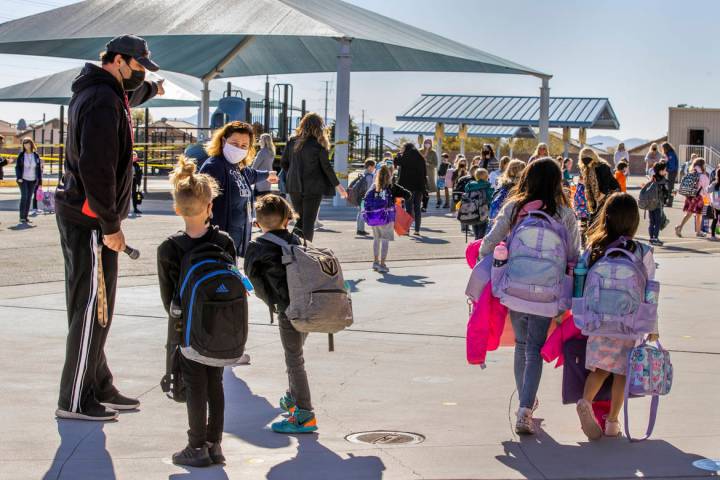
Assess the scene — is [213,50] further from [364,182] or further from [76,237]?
[76,237]

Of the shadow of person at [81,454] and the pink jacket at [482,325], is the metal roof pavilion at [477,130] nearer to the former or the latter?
the pink jacket at [482,325]

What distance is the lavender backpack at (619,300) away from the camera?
5793mm

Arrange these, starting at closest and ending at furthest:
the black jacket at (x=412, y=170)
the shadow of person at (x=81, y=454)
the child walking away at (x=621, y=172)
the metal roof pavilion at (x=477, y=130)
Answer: the shadow of person at (x=81, y=454) → the black jacket at (x=412, y=170) → the child walking away at (x=621, y=172) → the metal roof pavilion at (x=477, y=130)

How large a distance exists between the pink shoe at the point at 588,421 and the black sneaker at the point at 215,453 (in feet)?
6.47

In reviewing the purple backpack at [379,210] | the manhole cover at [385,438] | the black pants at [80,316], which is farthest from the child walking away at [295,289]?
the purple backpack at [379,210]

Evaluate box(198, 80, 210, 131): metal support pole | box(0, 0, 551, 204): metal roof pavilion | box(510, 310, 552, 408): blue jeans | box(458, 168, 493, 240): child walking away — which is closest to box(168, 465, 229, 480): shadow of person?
box(510, 310, 552, 408): blue jeans

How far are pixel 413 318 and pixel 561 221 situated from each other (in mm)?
3986

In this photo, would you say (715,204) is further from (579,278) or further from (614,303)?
(614,303)

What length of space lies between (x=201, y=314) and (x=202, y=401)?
45 cm

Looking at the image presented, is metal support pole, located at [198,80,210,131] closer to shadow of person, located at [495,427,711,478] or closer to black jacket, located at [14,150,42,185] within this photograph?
black jacket, located at [14,150,42,185]

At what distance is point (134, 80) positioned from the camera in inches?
246

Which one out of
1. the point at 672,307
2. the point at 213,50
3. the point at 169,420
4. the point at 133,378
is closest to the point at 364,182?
the point at 672,307

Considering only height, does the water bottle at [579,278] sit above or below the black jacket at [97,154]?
below

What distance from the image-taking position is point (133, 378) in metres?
7.27
